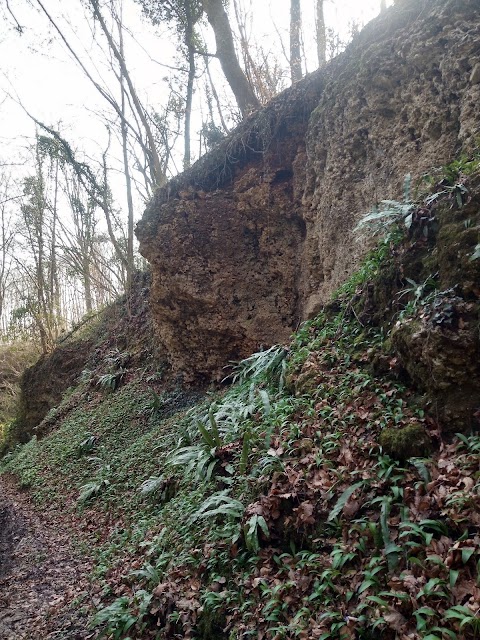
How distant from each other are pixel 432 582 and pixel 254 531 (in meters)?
1.51

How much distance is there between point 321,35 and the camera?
12484 millimetres

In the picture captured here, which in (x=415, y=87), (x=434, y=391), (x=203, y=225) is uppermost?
(x=203, y=225)

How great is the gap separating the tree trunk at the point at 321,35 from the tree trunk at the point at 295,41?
602mm

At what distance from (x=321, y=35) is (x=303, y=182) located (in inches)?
274

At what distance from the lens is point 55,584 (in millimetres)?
5152

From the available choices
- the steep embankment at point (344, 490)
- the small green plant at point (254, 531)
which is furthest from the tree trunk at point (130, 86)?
the small green plant at point (254, 531)

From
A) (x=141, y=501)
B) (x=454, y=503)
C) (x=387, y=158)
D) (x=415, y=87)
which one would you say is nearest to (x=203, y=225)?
(x=387, y=158)

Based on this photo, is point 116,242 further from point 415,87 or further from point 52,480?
point 415,87

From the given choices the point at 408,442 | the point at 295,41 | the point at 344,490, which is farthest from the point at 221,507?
the point at 295,41

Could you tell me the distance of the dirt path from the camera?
429 centimetres

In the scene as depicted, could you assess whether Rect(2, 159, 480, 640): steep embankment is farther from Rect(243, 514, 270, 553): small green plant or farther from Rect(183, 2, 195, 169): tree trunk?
Rect(183, 2, 195, 169): tree trunk

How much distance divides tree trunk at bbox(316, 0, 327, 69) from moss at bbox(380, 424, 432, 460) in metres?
11.9

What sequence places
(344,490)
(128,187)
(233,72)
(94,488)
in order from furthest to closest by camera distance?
(128,187) → (233,72) → (94,488) → (344,490)

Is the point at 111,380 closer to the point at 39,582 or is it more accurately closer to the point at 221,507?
the point at 39,582
